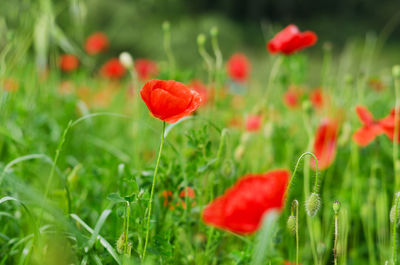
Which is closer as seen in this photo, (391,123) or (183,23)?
(391,123)

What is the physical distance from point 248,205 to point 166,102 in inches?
6.5

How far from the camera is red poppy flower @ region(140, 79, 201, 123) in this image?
56 cm

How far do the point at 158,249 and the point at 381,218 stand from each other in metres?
0.54

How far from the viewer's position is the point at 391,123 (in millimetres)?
860

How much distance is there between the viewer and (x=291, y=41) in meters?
0.88

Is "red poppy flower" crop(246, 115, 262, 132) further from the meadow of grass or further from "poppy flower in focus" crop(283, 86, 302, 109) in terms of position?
"poppy flower in focus" crop(283, 86, 302, 109)

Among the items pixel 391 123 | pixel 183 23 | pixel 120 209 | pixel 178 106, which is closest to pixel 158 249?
pixel 120 209

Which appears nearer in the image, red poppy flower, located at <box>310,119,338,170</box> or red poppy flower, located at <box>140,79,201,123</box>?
red poppy flower, located at <box>140,79,201,123</box>

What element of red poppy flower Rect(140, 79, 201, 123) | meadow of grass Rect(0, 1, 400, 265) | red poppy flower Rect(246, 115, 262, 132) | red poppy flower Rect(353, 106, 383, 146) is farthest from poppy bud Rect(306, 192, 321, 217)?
red poppy flower Rect(246, 115, 262, 132)

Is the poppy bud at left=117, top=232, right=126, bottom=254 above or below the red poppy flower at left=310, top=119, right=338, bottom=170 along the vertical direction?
below

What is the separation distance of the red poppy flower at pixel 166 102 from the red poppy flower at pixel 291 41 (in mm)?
372

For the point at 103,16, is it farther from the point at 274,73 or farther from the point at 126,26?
the point at 274,73

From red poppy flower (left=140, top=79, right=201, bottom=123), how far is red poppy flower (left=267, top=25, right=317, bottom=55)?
372 millimetres

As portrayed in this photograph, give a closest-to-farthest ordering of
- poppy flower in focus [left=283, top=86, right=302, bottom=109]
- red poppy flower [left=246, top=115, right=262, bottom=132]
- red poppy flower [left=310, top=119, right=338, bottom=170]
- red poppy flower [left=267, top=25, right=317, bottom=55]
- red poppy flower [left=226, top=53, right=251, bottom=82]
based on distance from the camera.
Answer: red poppy flower [left=267, top=25, right=317, bottom=55], red poppy flower [left=310, top=119, right=338, bottom=170], red poppy flower [left=246, top=115, right=262, bottom=132], poppy flower in focus [left=283, top=86, right=302, bottom=109], red poppy flower [left=226, top=53, right=251, bottom=82]
